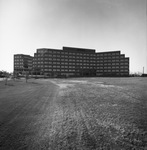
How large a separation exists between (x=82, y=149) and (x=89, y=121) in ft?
4.13

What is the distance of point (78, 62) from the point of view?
8319 centimetres

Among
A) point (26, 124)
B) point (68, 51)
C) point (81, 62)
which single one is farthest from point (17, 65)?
point (26, 124)

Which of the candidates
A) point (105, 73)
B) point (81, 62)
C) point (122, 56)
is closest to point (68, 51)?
point (81, 62)

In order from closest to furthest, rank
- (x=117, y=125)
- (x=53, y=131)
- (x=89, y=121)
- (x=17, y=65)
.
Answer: (x=53, y=131), (x=117, y=125), (x=89, y=121), (x=17, y=65)

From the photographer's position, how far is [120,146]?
1932mm

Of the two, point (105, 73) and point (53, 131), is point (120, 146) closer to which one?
point (53, 131)

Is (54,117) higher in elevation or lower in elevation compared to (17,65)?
lower

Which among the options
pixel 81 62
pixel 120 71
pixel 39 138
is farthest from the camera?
pixel 81 62

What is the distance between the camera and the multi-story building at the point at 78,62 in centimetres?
7556

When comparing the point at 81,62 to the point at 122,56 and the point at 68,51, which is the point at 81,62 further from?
the point at 122,56

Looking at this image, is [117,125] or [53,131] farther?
[117,125]

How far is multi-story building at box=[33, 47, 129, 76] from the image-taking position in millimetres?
75562

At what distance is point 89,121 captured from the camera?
121 inches

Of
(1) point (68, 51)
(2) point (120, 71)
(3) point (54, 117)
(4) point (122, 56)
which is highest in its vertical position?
(1) point (68, 51)
